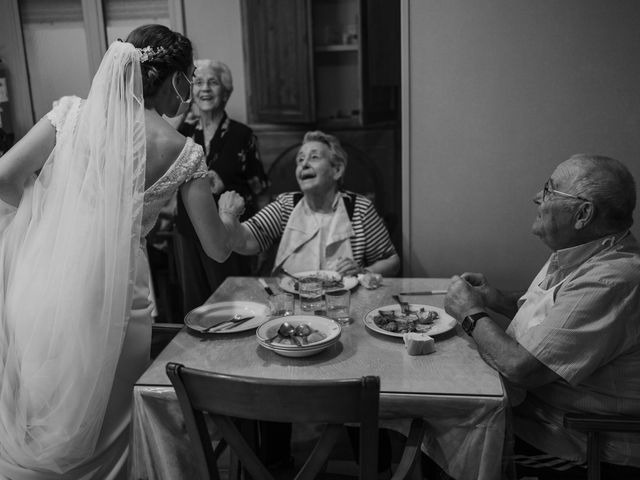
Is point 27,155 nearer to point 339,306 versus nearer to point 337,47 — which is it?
point 339,306

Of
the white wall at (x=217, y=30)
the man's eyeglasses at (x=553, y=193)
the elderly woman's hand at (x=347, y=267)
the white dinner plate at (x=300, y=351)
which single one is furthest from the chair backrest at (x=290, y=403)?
the white wall at (x=217, y=30)

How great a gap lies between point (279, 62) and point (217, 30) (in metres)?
0.47

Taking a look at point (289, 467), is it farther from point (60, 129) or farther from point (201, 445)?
point (60, 129)

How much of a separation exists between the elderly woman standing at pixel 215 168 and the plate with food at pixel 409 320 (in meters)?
1.50

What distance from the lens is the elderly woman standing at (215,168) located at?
11.0 feet

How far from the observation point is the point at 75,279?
1.69m

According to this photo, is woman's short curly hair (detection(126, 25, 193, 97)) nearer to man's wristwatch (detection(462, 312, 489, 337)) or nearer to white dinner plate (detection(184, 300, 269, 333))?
white dinner plate (detection(184, 300, 269, 333))

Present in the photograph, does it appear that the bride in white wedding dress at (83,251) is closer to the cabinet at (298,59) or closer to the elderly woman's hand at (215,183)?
the elderly woman's hand at (215,183)

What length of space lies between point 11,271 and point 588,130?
2.20 m

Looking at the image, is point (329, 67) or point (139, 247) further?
point (329, 67)

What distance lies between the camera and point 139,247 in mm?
1843

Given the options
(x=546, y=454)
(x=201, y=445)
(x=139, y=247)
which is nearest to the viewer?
(x=201, y=445)

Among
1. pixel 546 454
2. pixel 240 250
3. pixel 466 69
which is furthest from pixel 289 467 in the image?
pixel 466 69

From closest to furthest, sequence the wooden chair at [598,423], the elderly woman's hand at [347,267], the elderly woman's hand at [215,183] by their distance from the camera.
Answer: the wooden chair at [598,423] < the elderly woman's hand at [347,267] < the elderly woman's hand at [215,183]
